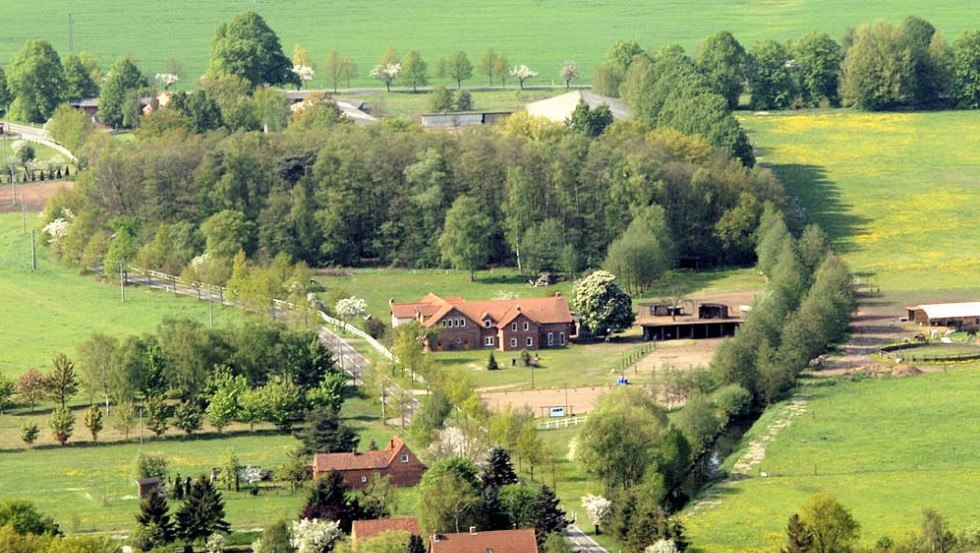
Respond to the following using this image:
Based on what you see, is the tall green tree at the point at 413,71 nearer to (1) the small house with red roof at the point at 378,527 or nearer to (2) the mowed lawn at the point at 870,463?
(2) the mowed lawn at the point at 870,463

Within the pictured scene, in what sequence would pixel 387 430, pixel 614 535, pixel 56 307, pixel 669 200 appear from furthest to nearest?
pixel 669 200 → pixel 56 307 → pixel 387 430 → pixel 614 535

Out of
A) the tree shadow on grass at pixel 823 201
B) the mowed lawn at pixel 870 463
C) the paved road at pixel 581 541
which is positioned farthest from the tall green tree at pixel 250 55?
the paved road at pixel 581 541

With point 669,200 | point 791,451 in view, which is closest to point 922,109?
point 669,200

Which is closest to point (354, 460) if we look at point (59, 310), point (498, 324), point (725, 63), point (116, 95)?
point (498, 324)

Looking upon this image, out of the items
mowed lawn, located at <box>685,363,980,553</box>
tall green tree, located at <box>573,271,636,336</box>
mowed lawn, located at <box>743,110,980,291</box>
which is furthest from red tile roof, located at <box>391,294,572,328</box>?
mowed lawn, located at <box>743,110,980,291</box>

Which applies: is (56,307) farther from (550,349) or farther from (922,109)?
(922,109)

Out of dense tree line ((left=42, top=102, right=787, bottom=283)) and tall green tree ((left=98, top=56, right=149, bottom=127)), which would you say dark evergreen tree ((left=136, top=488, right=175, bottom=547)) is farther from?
tall green tree ((left=98, top=56, right=149, bottom=127))

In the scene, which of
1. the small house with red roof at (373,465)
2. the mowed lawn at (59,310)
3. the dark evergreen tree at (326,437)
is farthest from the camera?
the mowed lawn at (59,310)
